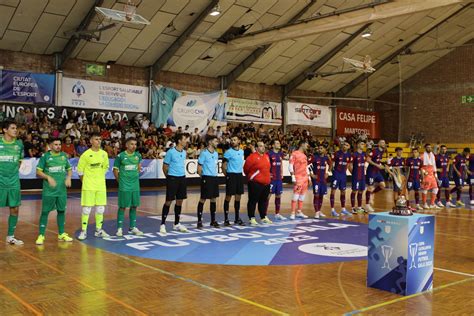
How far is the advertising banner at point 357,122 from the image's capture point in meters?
31.5

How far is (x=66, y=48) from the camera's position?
2005 cm

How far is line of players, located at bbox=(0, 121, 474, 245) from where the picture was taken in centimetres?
746

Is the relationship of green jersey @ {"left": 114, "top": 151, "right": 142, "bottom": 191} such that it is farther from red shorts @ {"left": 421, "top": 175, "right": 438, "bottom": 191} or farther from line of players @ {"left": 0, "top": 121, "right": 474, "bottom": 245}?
red shorts @ {"left": 421, "top": 175, "right": 438, "bottom": 191}

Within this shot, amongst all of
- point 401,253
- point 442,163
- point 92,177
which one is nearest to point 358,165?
point 442,163


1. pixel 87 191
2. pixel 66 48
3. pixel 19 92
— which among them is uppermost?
pixel 66 48

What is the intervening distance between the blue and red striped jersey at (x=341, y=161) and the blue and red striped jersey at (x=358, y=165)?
0.25 meters

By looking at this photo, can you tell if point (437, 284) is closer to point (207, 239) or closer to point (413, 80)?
point (207, 239)

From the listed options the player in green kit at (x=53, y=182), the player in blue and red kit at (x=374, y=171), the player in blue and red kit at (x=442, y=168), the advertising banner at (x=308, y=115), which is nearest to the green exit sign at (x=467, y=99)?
the advertising banner at (x=308, y=115)

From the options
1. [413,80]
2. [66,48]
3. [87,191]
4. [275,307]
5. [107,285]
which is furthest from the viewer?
[413,80]

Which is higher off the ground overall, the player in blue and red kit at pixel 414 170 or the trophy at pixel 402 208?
the player in blue and red kit at pixel 414 170

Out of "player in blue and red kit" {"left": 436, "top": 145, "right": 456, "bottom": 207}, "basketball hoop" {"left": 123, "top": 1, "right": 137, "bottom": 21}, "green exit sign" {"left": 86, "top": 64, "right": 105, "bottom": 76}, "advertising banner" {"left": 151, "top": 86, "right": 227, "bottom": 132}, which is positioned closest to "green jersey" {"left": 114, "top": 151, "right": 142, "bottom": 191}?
"basketball hoop" {"left": 123, "top": 1, "right": 137, "bottom": 21}

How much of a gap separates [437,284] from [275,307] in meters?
2.21

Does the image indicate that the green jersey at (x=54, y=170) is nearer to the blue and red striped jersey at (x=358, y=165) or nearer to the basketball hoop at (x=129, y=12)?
the blue and red striped jersey at (x=358, y=165)

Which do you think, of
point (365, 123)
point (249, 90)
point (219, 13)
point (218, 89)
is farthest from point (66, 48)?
point (365, 123)
